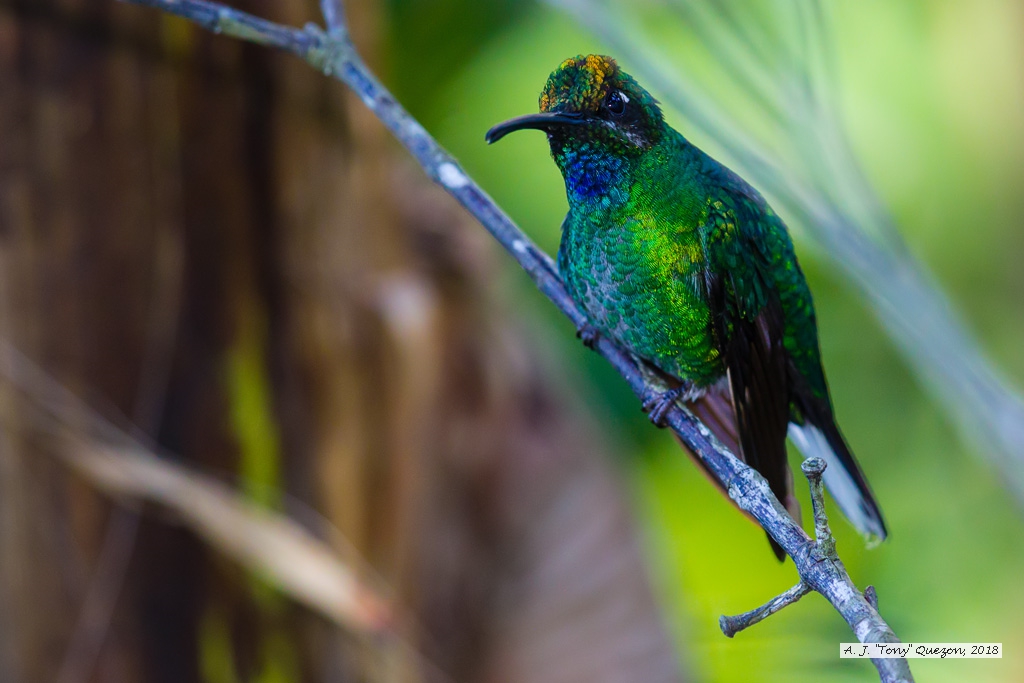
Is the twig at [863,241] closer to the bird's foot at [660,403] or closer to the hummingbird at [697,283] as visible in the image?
the hummingbird at [697,283]

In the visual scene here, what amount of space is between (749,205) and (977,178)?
7.77 ft

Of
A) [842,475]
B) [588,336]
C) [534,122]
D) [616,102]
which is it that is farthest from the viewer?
[588,336]

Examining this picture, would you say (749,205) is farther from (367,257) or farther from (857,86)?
(857,86)

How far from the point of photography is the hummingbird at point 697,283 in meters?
0.89

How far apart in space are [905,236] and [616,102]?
124 centimetres

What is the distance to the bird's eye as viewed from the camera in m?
0.83

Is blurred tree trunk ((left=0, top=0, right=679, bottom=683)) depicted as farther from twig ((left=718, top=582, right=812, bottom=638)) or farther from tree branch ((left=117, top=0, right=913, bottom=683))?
twig ((left=718, top=582, right=812, bottom=638))

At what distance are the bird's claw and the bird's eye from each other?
331 millimetres

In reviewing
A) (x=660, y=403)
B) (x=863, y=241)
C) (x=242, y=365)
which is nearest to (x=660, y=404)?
(x=660, y=403)

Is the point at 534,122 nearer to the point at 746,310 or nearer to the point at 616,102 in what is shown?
the point at 616,102

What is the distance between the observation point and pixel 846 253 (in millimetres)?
758

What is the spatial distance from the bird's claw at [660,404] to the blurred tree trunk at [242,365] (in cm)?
86

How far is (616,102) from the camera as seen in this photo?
2.79 ft

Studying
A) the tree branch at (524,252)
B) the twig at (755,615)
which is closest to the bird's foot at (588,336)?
the tree branch at (524,252)
